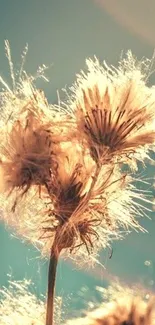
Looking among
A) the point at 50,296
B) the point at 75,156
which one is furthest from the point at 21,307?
the point at 75,156

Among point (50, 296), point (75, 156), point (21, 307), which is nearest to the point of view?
point (50, 296)

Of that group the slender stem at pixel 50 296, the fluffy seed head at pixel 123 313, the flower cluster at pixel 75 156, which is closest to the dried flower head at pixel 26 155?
the flower cluster at pixel 75 156

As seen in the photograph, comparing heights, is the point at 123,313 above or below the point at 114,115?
below

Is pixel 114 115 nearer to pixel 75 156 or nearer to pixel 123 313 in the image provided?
pixel 75 156

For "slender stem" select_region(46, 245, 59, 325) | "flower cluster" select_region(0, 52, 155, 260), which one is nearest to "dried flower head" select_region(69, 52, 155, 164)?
"flower cluster" select_region(0, 52, 155, 260)

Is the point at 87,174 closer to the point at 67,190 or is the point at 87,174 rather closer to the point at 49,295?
the point at 67,190

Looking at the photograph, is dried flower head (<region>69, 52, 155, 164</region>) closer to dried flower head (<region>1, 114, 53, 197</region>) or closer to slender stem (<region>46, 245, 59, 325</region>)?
dried flower head (<region>1, 114, 53, 197</region>)

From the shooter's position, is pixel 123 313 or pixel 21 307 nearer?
pixel 123 313
